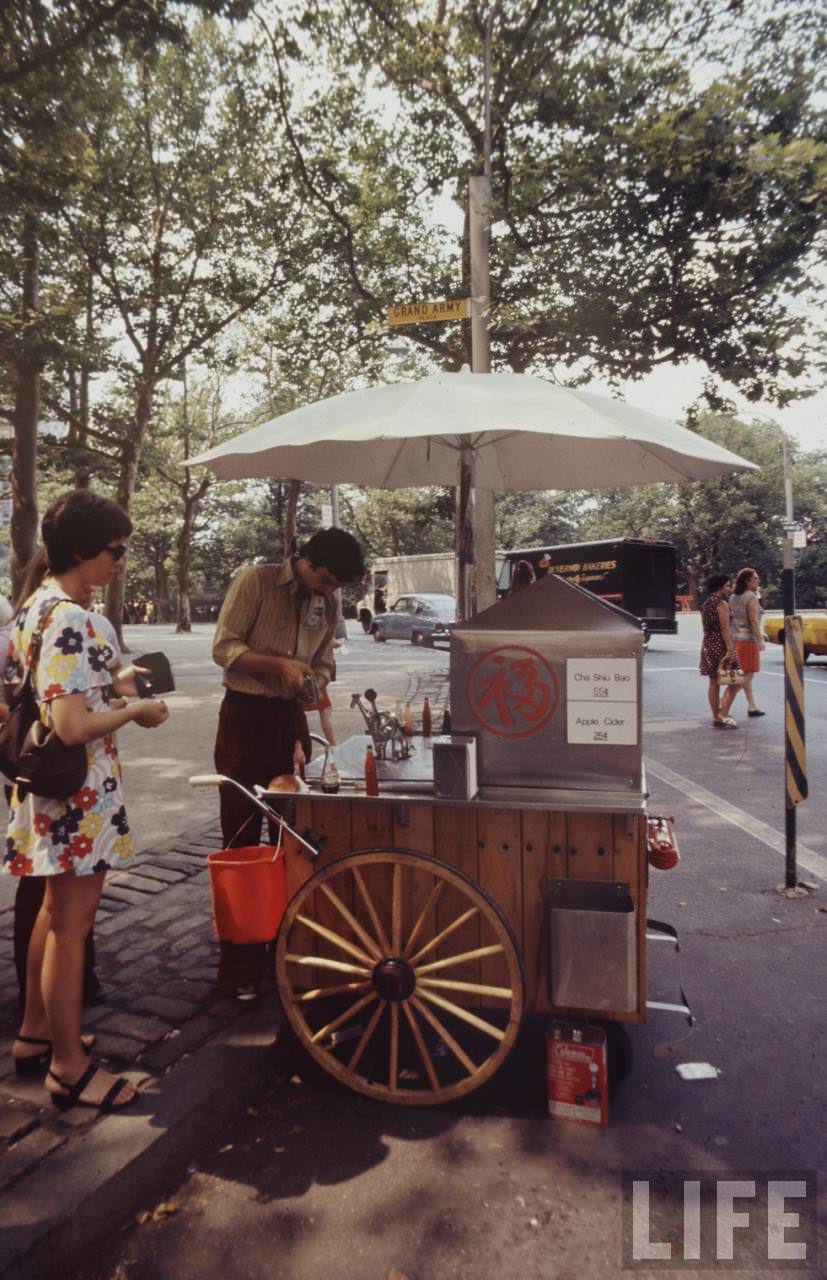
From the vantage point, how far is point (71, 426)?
59.9ft

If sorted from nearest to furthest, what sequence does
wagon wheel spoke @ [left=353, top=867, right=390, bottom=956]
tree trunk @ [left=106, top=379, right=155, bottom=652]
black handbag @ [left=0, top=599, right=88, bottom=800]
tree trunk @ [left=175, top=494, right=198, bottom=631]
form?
1. black handbag @ [left=0, top=599, right=88, bottom=800]
2. wagon wheel spoke @ [left=353, top=867, right=390, bottom=956]
3. tree trunk @ [left=106, top=379, right=155, bottom=652]
4. tree trunk @ [left=175, top=494, right=198, bottom=631]

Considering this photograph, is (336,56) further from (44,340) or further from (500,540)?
(500,540)

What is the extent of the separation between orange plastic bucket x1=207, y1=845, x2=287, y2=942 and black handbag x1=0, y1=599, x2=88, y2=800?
59 cm

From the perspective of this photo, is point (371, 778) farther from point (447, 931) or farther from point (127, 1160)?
point (127, 1160)

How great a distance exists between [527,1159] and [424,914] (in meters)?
0.78

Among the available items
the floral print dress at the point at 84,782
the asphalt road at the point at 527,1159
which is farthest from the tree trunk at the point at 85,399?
the asphalt road at the point at 527,1159

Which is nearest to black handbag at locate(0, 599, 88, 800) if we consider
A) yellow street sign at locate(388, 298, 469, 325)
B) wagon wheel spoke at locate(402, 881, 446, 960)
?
wagon wheel spoke at locate(402, 881, 446, 960)

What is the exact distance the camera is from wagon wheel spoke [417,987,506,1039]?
274 centimetres

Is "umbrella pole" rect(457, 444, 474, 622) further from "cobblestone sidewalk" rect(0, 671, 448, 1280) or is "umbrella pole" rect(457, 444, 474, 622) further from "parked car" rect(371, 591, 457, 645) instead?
"parked car" rect(371, 591, 457, 645)

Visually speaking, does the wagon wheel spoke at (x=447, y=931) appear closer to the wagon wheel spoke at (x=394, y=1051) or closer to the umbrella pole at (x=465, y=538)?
the wagon wheel spoke at (x=394, y=1051)

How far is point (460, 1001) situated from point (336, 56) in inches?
488

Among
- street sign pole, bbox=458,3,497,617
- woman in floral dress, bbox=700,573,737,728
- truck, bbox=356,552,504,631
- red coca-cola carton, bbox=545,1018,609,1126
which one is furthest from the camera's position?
truck, bbox=356,552,504,631

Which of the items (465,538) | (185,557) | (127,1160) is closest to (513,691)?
(127,1160)

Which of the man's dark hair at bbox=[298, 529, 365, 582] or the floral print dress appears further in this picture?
the man's dark hair at bbox=[298, 529, 365, 582]
